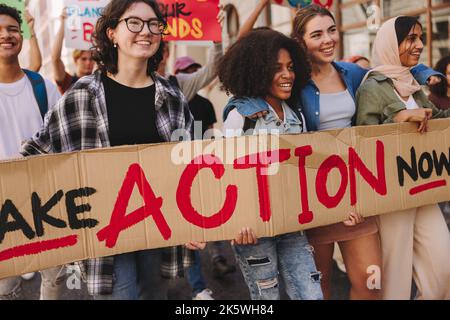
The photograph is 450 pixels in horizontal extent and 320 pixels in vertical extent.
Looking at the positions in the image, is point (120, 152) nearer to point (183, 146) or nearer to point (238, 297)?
point (183, 146)

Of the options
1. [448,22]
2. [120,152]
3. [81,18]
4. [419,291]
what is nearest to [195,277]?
[419,291]

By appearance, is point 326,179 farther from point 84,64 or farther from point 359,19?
point 359,19

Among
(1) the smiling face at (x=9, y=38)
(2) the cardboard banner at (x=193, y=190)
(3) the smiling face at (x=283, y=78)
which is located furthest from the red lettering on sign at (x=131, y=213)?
(1) the smiling face at (x=9, y=38)

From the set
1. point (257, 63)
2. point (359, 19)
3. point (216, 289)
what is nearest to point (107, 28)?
point (257, 63)

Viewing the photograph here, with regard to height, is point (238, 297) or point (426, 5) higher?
point (426, 5)

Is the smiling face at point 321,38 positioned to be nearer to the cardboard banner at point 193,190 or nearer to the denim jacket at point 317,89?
the denim jacket at point 317,89

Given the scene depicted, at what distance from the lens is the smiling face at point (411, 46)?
2.39 meters

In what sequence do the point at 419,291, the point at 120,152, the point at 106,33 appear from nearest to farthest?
the point at 120,152 → the point at 106,33 → the point at 419,291

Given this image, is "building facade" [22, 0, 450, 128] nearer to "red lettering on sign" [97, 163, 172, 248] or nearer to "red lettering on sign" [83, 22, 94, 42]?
"red lettering on sign" [83, 22, 94, 42]

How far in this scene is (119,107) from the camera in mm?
1982

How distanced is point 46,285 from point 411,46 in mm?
2336

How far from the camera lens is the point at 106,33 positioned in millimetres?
2082

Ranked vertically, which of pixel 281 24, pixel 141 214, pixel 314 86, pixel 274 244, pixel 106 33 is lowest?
pixel 274 244
